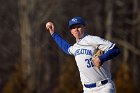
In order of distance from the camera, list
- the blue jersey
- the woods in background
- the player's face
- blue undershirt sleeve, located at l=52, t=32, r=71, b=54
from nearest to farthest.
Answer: the blue jersey
the player's face
blue undershirt sleeve, located at l=52, t=32, r=71, b=54
the woods in background

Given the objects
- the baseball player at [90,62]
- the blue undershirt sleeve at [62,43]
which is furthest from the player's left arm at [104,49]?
the blue undershirt sleeve at [62,43]

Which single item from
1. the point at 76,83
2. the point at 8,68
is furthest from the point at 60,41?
the point at 8,68

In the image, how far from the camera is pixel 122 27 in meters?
39.8

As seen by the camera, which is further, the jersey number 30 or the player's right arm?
the player's right arm

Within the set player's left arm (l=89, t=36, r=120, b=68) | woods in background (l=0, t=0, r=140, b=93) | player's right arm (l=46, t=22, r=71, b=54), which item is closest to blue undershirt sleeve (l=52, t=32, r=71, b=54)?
player's right arm (l=46, t=22, r=71, b=54)

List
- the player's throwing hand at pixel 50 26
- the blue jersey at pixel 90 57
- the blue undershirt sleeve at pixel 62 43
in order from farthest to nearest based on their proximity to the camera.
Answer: the player's throwing hand at pixel 50 26, the blue undershirt sleeve at pixel 62 43, the blue jersey at pixel 90 57

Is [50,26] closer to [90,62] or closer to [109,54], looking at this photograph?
[90,62]

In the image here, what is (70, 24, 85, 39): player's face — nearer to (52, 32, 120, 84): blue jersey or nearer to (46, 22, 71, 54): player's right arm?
(52, 32, 120, 84): blue jersey

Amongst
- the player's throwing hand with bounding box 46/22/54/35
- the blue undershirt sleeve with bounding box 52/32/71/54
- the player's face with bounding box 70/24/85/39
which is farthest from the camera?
the player's throwing hand with bounding box 46/22/54/35

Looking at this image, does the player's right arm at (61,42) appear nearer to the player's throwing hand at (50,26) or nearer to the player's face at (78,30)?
the player's throwing hand at (50,26)

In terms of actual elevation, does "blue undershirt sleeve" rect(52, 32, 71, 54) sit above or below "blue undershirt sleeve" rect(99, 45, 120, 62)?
above

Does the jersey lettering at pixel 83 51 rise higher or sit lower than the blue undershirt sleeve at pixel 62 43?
lower

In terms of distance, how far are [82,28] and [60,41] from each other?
0.85 metres

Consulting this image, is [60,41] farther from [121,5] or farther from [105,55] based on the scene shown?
[121,5]
